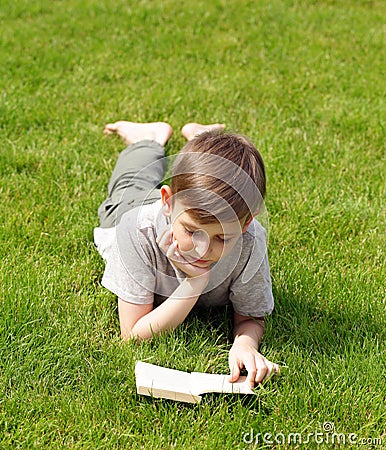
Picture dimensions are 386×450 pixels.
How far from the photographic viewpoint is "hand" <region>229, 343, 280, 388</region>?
197 cm

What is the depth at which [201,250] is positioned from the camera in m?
1.91

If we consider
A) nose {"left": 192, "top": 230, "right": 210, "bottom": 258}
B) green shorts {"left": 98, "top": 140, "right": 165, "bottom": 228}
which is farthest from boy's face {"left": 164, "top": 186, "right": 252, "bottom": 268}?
green shorts {"left": 98, "top": 140, "right": 165, "bottom": 228}

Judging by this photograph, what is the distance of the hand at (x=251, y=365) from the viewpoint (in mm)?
1971

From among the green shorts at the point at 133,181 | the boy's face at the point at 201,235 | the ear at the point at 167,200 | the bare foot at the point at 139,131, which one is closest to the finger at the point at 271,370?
the boy's face at the point at 201,235

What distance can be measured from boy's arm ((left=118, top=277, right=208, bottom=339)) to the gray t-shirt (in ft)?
0.12

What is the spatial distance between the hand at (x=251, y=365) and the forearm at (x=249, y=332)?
33mm

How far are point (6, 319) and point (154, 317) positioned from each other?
0.46 meters

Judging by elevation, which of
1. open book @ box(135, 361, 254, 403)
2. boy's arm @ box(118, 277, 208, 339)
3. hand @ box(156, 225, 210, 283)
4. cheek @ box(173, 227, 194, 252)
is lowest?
open book @ box(135, 361, 254, 403)

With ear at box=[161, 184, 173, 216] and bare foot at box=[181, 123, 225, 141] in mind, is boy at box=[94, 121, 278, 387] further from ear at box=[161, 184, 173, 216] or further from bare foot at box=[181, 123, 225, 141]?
bare foot at box=[181, 123, 225, 141]

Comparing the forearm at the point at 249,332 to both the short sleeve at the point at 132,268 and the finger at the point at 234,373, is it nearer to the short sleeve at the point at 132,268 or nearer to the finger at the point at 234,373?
the finger at the point at 234,373

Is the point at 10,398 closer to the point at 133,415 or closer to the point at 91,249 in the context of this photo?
the point at 133,415

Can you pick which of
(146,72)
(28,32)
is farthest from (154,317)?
(28,32)

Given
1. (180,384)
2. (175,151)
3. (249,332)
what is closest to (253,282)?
(249,332)

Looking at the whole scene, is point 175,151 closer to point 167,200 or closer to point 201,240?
point 167,200
